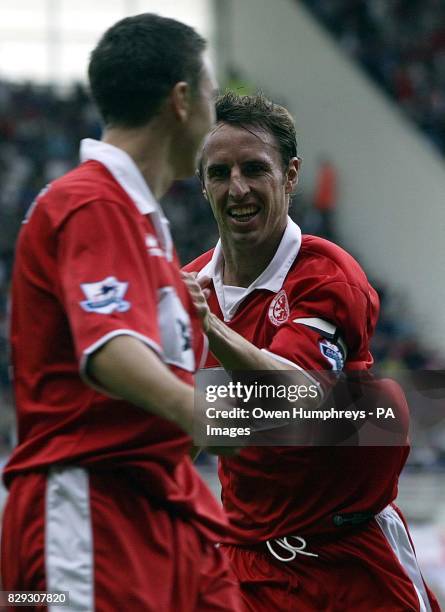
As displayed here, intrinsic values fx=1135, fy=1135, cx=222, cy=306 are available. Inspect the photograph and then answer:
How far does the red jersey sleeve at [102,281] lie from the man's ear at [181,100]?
0.32 m

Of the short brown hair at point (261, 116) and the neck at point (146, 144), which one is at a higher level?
the neck at point (146, 144)

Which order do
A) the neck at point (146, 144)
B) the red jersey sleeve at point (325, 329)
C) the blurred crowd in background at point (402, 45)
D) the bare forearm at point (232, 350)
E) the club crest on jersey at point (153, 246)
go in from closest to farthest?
the club crest on jersey at point (153, 246) < the neck at point (146, 144) < the bare forearm at point (232, 350) < the red jersey sleeve at point (325, 329) < the blurred crowd in background at point (402, 45)

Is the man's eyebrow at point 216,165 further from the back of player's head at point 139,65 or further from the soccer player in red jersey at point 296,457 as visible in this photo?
the back of player's head at point 139,65

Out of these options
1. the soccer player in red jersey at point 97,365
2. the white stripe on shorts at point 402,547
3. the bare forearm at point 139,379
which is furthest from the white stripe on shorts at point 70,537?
the white stripe on shorts at point 402,547

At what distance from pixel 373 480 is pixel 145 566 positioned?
1.35m

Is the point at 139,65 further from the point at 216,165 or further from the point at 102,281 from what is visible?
the point at 216,165

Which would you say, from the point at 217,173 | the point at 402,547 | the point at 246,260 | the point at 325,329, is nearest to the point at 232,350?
the point at 325,329

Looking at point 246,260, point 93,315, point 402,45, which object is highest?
point 93,315

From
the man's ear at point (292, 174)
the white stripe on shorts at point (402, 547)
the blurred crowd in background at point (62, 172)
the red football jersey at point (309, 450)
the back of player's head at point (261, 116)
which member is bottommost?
the blurred crowd in background at point (62, 172)

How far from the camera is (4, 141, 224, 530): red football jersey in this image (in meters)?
2.27

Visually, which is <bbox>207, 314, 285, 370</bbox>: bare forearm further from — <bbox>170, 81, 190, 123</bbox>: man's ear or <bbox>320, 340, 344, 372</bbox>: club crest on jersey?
<bbox>170, 81, 190, 123</bbox>: man's ear

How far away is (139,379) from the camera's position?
2184 millimetres

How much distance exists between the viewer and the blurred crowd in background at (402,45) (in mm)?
16422

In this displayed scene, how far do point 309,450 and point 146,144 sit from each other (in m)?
1.33
